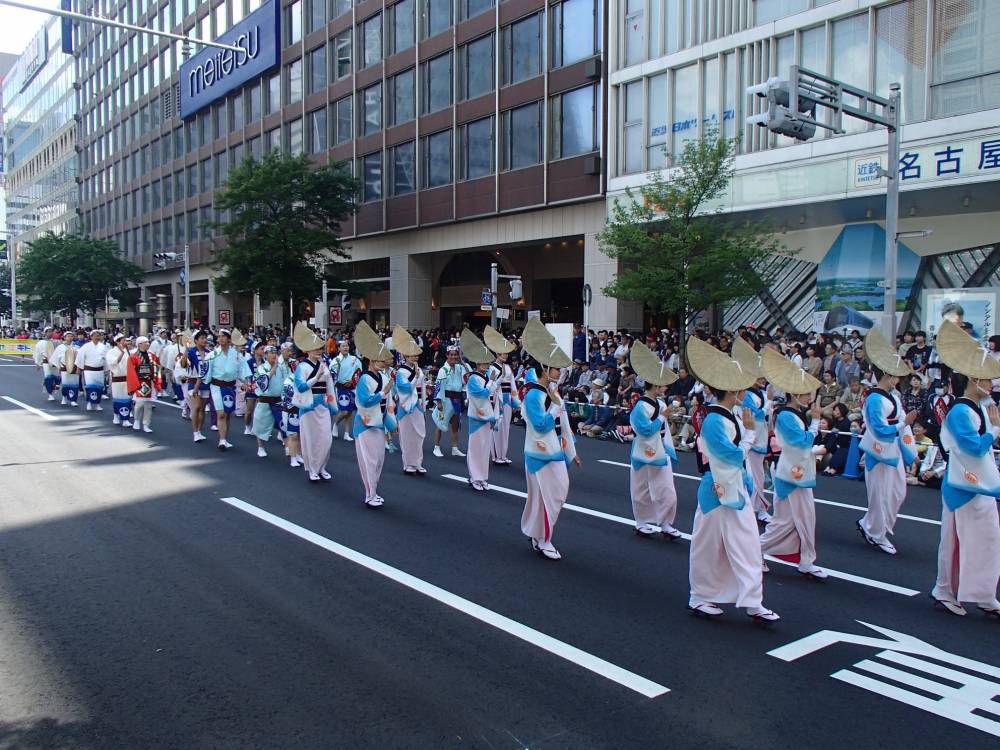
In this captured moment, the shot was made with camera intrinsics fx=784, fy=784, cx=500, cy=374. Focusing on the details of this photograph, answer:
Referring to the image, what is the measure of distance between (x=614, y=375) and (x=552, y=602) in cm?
1124

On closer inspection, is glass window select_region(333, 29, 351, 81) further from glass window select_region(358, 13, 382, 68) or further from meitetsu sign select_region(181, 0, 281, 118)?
meitetsu sign select_region(181, 0, 281, 118)

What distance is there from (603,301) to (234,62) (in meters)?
30.1

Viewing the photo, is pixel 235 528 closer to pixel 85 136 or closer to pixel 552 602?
pixel 552 602

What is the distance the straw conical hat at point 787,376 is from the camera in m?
6.70

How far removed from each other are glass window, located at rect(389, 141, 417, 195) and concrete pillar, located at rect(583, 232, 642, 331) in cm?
1000

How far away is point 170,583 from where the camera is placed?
6434 mm

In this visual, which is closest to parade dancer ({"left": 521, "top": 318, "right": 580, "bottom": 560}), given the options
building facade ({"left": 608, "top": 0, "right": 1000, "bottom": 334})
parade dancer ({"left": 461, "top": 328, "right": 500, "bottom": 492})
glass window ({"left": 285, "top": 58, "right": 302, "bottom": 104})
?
parade dancer ({"left": 461, "top": 328, "right": 500, "bottom": 492})

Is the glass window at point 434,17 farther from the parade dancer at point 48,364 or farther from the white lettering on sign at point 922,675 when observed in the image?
the white lettering on sign at point 922,675

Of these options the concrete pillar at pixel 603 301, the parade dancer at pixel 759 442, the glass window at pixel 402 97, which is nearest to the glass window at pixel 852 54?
the concrete pillar at pixel 603 301

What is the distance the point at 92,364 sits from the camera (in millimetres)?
18609

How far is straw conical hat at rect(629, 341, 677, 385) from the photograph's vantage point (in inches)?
287

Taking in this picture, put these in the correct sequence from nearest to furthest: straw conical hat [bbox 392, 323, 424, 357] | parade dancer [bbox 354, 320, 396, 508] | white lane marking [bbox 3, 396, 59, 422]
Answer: parade dancer [bbox 354, 320, 396, 508]
straw conical hat [bbox 392, 323, 424, 357]
white lane marking [bbox 3, 396, 59, 422]

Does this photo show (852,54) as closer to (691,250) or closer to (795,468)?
(691,250)

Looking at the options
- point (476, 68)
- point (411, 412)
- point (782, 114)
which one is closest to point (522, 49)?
point (476, 68)
